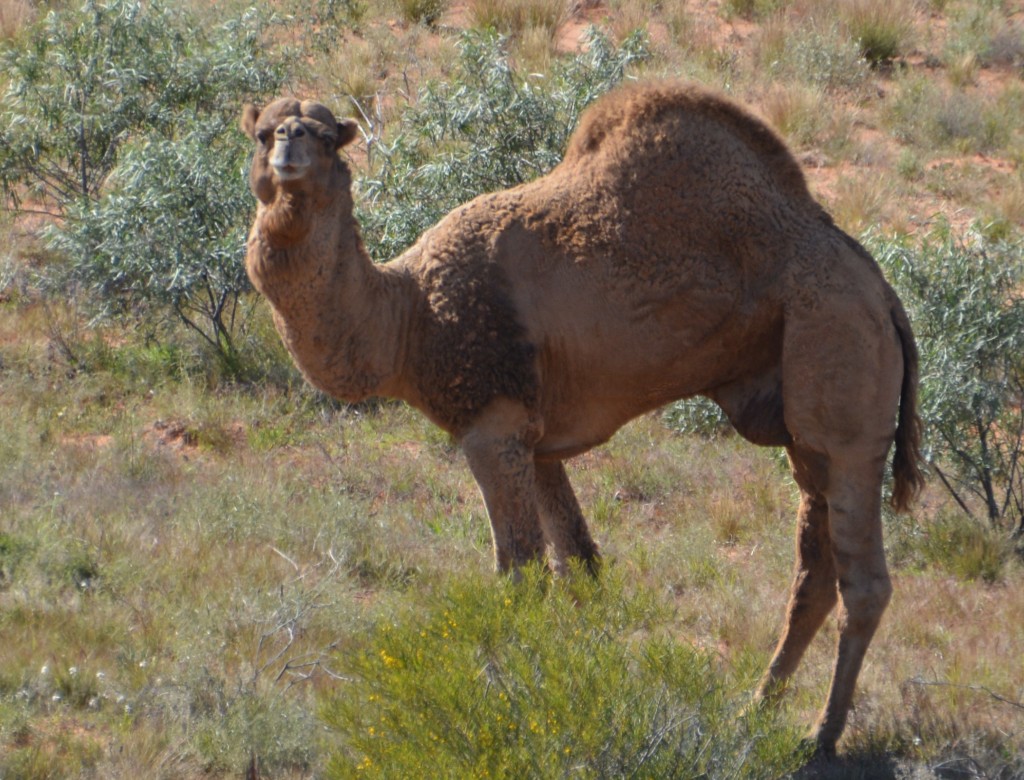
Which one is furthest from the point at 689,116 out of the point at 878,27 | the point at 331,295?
the point at 878,27

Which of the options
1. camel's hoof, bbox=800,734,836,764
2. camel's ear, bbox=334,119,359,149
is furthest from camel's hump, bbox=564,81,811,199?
camel's hoof, bbox=800,734,836,764

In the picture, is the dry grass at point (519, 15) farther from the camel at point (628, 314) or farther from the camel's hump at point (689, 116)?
the camel at point (628, 314)

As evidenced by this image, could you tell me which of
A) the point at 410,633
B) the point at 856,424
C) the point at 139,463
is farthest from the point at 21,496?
the point at 856,424

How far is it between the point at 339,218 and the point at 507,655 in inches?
76.1

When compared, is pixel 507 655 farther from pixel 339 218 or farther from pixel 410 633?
pixel 339 218

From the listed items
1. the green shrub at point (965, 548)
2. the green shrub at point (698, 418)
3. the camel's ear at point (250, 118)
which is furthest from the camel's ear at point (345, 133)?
the green shrub at point (698, 418)

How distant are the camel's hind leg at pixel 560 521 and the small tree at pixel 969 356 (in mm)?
3501

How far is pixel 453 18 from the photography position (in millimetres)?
21016

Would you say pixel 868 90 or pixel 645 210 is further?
pixel 868 90

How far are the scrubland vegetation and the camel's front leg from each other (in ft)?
1.02

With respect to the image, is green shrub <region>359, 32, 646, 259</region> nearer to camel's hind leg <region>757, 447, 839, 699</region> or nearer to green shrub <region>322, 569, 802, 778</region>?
camel's hind leg <region>757, 447, 839, 699</region>

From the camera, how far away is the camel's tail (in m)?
6.43

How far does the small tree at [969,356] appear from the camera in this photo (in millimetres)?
9562

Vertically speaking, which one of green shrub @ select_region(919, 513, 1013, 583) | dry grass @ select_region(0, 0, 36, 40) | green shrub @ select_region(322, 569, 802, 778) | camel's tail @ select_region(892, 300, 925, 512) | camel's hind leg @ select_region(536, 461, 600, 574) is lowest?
green shrub @ select_region(919, 513, 1013, 583)
